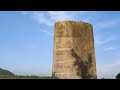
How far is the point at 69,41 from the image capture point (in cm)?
900

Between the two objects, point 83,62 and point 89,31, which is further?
point 89,31

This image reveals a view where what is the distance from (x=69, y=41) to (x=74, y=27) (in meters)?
0.60

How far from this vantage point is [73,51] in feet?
28.9

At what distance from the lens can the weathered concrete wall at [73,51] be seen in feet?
28.6

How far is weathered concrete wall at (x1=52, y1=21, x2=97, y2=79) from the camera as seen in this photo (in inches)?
344
